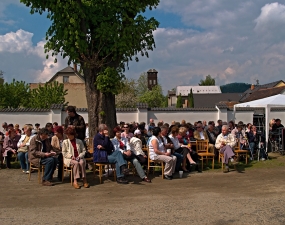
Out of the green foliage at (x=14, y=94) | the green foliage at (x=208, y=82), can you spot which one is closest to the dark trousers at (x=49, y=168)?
the green foliage at (x=14, y=94)

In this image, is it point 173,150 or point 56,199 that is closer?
point 56,199

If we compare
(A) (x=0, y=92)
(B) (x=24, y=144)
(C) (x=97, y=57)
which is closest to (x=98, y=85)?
(C) (x=97, y=57)

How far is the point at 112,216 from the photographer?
6363mm

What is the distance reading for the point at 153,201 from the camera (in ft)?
24.1

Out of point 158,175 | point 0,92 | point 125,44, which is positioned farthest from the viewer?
point 0,92

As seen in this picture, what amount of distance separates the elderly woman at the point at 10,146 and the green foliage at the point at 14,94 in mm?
24484

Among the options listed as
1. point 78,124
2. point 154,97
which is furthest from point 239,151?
point 154,97

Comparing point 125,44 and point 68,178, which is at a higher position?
point 125,44

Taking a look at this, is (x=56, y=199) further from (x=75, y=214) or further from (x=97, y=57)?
(x=97, y=57)

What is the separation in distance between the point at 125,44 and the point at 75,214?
20.3ft

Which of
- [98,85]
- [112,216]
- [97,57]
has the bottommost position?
[112,216]

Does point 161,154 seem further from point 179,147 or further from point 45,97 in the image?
point 45,97

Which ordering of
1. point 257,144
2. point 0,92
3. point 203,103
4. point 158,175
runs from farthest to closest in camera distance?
1. point 203,103
2. point 0,92
3. point 257,144
4. point 158,175

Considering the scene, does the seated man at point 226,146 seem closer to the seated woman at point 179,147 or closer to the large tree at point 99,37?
the seated woman at point 179,147
